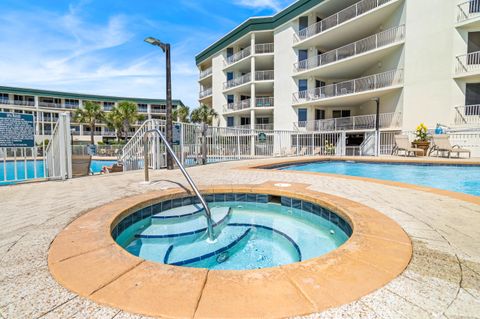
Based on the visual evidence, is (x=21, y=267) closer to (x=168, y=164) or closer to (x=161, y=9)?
(x=168, y=164)

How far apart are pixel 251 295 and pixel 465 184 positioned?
7986mm

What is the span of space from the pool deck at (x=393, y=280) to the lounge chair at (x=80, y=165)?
248 cm

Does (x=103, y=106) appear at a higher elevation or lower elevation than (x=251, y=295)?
higher

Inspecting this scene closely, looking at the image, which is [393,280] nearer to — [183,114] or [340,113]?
[340,113]

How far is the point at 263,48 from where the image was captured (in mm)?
22359

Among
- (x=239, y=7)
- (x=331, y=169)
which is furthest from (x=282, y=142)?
(x=239, y=7)

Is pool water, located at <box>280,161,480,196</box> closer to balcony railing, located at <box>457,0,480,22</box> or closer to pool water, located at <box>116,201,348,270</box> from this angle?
pool water, located at <box>116,201,348,270</box>

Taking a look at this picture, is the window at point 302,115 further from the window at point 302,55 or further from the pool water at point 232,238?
the pool water at point 232,238

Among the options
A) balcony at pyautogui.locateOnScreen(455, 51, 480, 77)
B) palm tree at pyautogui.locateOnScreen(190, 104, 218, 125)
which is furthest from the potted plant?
palm tree at pyautogui.locateOnScreen(190, 104, 218, 125)

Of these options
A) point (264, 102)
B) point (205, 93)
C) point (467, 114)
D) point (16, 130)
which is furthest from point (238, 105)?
point (16, 130)

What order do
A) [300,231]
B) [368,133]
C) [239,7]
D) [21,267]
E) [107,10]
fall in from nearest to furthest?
[21,267] < [300,231] < [107,10] < [368,133] < [239,7]

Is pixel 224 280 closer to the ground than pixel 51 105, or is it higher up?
closer to the ground

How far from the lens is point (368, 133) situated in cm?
1534

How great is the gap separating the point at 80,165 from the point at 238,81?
20259mm
